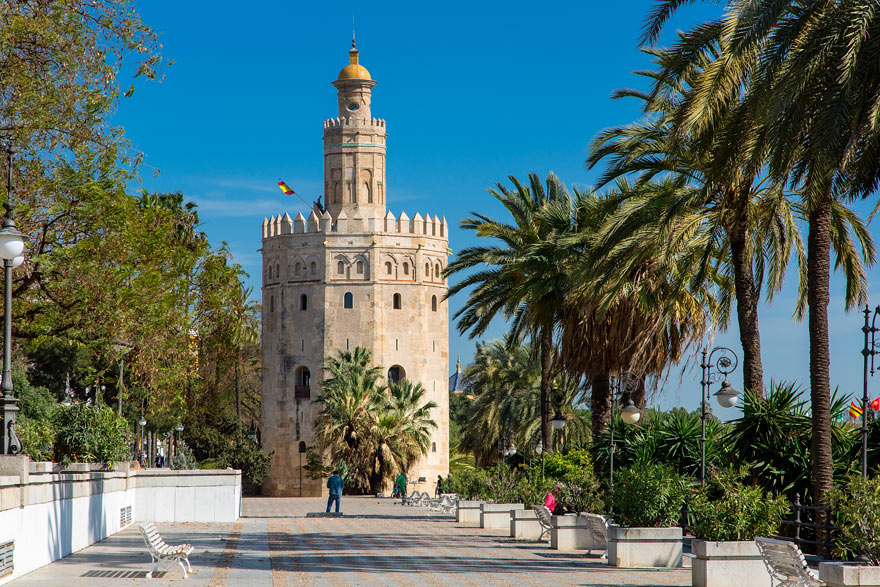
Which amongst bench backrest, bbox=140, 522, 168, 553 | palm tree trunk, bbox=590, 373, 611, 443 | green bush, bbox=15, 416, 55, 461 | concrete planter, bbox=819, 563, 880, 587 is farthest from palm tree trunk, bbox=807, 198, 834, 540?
green bush, bbox=15, 416, 55, 461

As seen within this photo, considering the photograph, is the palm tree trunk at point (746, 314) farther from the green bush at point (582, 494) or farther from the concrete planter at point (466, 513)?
the concrete planter at point (466, 513)

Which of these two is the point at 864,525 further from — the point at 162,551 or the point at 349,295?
the point at 349,295

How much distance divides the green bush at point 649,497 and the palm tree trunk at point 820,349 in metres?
1.90

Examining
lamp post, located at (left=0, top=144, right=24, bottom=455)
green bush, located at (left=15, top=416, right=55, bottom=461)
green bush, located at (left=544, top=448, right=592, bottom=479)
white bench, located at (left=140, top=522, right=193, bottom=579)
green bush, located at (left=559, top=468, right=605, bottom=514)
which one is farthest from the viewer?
green bush, located at (left=544, top=448, right=592, bottom=479)

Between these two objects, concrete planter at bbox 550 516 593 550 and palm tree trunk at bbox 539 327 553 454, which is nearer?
concrete planter at bbox 550 516 593 550

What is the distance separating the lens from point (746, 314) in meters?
16.9

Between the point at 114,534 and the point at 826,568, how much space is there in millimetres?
15162

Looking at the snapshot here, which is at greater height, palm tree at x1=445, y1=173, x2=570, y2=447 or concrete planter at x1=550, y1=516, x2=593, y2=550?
palm tree at x1=445, y1=173, x2=570, y2=447

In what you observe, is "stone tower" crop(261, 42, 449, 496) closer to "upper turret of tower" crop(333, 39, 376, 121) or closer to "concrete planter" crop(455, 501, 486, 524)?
"upper turret of tower" crop(333, 39, 376, 121)

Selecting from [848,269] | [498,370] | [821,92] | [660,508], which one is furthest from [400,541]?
[498,370]

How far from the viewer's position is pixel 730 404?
16.2 m

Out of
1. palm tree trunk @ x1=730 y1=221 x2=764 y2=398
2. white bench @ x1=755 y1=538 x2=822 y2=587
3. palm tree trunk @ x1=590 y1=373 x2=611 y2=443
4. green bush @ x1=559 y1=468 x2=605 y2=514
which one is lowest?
green bush @ x1=559 y1=468 x2=605 y2=514

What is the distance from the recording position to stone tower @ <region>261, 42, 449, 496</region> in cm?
6500

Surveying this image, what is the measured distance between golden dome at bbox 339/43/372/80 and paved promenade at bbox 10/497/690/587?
45462mm
